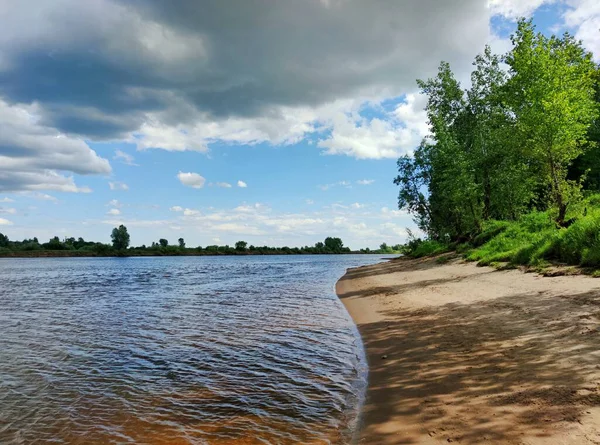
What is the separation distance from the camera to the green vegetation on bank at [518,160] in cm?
2316

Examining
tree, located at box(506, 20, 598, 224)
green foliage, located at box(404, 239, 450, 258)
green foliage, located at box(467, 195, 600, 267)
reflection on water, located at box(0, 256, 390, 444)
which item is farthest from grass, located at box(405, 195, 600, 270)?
green foliage, located at box(404, 239, 450, 258)

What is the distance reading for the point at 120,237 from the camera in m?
176

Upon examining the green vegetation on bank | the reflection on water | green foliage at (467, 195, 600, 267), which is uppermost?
the green vegetation on bank

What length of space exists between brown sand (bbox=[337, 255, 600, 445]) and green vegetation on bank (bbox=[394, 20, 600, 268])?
6.54 m

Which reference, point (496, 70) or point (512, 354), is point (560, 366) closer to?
point (512, 354)

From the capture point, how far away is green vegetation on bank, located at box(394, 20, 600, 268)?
912 inches

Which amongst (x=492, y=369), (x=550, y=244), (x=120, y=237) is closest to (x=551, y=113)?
(x=550, y=244)

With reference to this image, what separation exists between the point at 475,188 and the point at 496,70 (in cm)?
1445

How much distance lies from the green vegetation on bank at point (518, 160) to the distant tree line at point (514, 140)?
0.09 m

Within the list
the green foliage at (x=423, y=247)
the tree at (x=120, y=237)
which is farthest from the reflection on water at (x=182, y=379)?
the tree at (x=120, y=237)

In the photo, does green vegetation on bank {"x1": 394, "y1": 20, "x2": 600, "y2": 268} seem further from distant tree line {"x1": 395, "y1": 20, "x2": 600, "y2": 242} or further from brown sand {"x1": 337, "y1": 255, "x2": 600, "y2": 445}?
brown sand {"x1": 337, "y1": 255, "x2": 600, "y2": 445}

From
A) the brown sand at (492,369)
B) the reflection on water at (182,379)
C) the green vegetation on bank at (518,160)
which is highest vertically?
the green vegetation on bank at (518,160)

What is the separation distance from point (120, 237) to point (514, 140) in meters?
180

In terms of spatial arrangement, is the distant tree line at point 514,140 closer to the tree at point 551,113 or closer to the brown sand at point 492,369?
the tree at point 551,113
